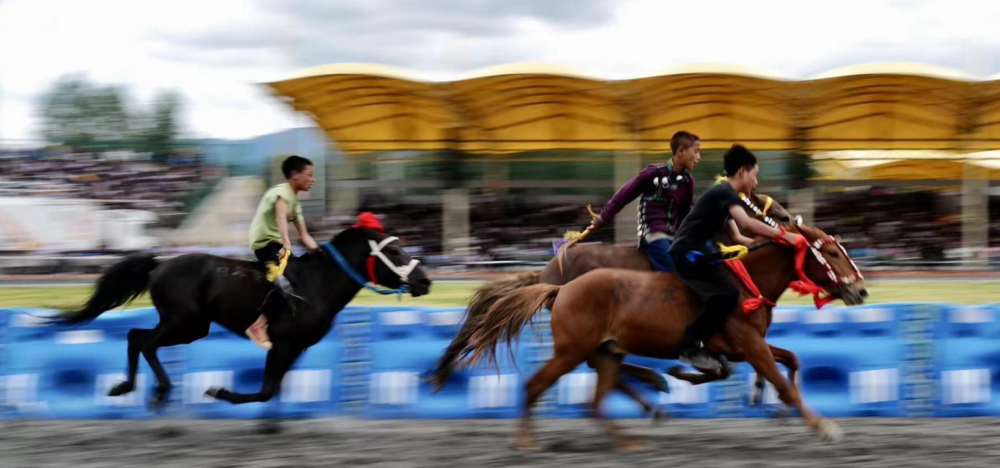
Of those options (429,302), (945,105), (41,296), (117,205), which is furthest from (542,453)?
(945,105)

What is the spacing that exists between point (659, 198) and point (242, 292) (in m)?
3.08

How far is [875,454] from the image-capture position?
19.5ft

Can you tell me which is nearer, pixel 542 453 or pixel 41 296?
pixel 542 453

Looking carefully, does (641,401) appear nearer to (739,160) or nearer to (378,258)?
(739,160)

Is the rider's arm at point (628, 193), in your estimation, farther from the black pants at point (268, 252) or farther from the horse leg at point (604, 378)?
the black pants at point (268, 252)

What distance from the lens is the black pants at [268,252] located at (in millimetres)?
6957

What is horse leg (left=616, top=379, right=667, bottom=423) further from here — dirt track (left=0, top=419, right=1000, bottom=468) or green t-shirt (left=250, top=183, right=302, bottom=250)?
green t-shirt (left=250, top=183, right=302, bottom=250)

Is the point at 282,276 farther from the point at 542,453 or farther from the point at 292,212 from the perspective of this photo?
the point at 542,453

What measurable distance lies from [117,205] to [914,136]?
775 inches

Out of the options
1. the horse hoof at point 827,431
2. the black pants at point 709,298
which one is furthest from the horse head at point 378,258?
the horse hoof at point 827,431

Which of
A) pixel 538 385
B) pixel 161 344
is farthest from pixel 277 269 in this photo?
pixel 538 385

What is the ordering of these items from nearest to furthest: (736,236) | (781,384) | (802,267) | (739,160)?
(781,384), (802,267), (739,160), (736,236)

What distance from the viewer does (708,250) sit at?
6.35m

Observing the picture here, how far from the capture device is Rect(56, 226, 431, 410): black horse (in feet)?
22.2
